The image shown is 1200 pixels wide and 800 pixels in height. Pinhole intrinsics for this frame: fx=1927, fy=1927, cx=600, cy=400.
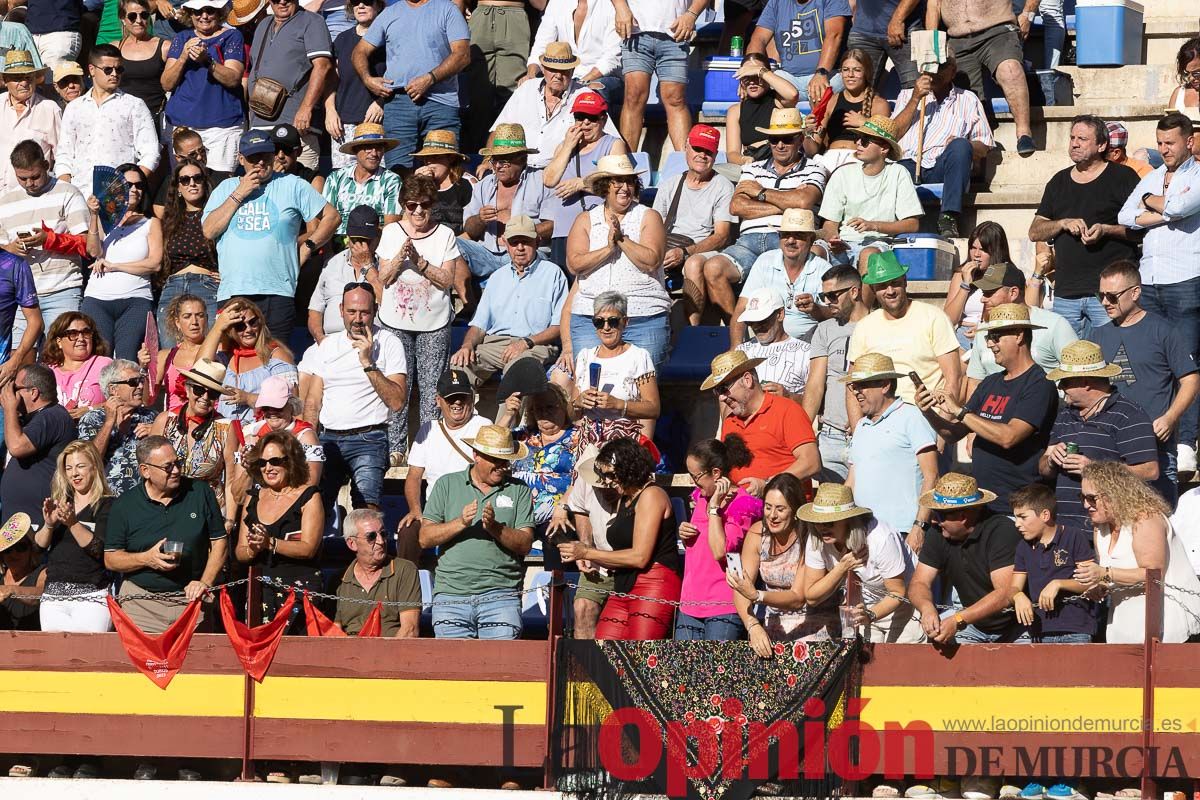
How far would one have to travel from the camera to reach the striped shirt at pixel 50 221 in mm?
13031

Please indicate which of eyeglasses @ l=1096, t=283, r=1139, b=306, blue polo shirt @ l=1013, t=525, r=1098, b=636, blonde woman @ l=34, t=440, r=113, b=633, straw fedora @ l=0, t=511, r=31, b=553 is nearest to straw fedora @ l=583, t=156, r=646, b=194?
eyeglasses @ l=1096, t=283, r=1139, b=306

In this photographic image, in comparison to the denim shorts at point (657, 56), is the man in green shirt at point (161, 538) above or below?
below

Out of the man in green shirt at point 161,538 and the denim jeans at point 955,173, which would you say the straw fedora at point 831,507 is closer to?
the man in green shirt at point 161,538

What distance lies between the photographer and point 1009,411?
9.97 m

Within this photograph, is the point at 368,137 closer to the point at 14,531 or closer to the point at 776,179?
the point at 776,179

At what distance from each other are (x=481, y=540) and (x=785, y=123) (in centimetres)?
382

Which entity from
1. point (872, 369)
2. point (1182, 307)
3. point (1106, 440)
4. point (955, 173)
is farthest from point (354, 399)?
point (1182, 307)

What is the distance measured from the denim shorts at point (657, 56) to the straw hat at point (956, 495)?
17.7 ft

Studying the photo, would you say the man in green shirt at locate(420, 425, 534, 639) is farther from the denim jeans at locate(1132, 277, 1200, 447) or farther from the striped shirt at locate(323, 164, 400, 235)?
the denim jeans at locate(1132, 277, 1200, 447)

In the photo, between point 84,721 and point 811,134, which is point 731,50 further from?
point 84,721

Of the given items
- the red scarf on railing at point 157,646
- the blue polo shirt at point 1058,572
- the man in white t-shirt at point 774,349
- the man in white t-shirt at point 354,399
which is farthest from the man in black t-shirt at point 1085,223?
the red scarf on railing at point 157,646

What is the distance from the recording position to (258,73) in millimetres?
14320

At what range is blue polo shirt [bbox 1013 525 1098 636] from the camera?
28.9 feet

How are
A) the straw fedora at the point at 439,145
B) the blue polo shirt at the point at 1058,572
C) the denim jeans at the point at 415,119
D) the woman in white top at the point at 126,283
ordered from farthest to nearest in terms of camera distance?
the denim jeans at the point at 415,119, the straw fedora at the point at 439,145, the woman in white top at the point at 126,283, the blue polo shirt at the point at 1058,572
